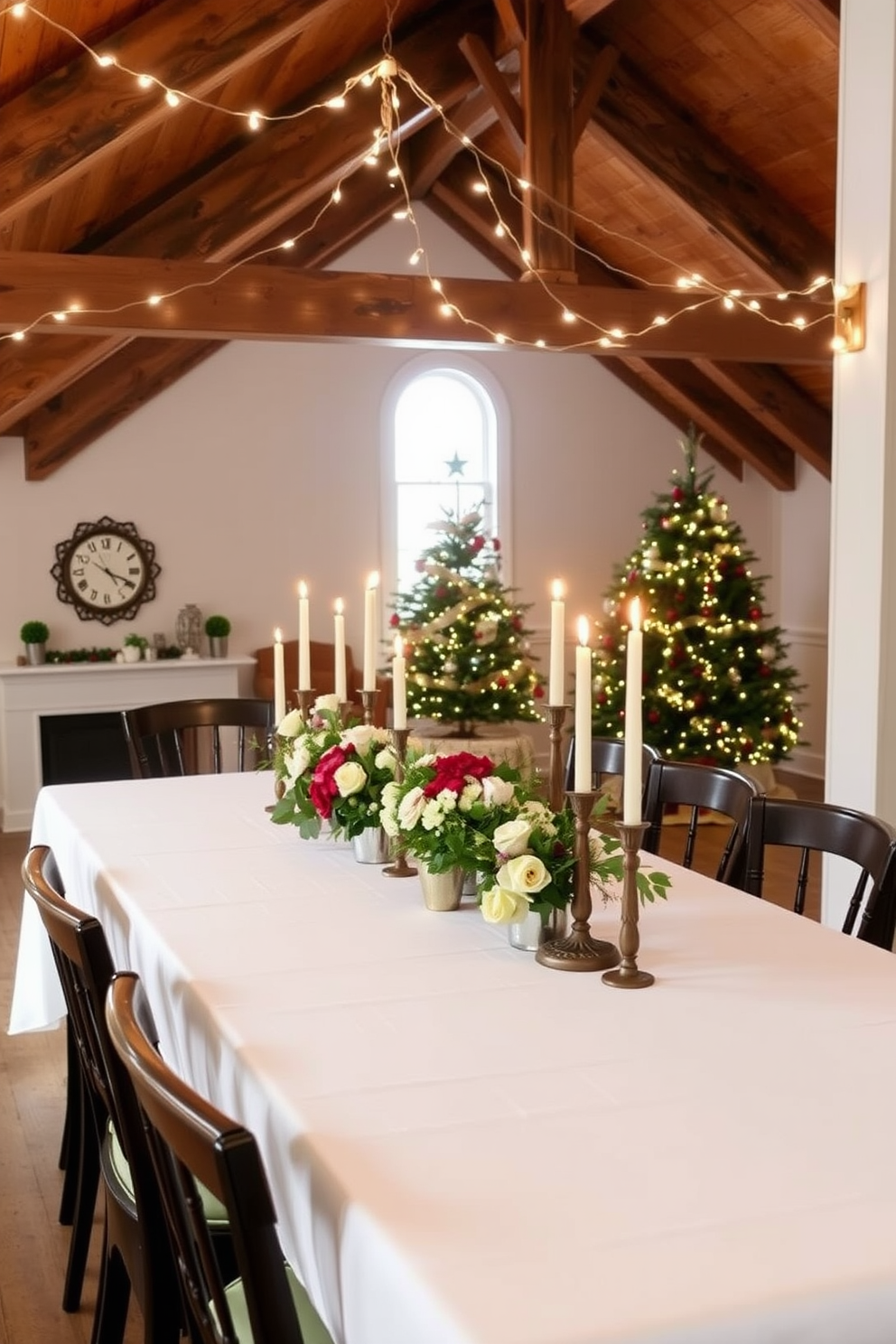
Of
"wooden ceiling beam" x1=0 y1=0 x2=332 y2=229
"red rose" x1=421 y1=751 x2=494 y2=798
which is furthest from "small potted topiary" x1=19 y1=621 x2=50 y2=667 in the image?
"red rose" x1=421 y1=751 x2=494 y2=798

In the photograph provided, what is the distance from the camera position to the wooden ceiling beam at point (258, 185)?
226 inches

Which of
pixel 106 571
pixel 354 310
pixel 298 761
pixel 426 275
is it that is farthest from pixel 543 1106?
pixel 106 571

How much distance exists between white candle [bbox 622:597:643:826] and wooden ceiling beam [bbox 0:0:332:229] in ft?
10.4

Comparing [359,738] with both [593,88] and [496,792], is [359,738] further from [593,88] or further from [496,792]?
[593,88]

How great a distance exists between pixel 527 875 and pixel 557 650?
386 mm

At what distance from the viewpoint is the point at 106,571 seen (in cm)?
771

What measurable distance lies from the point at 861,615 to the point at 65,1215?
8.80ft

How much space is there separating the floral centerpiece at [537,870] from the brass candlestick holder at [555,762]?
0.23 metres

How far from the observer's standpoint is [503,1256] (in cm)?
123

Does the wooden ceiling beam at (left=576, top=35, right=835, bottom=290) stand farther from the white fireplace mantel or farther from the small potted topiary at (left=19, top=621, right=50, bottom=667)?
the small potted topiary at (left=19, top=621, right=50, bottom=667)

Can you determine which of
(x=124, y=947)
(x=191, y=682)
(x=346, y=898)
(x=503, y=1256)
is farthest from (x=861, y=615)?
(x=191, y=682)

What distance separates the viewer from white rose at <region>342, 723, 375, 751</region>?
2707 millimetres

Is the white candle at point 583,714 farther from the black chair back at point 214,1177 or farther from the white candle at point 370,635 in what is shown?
the white candle at point 370,635

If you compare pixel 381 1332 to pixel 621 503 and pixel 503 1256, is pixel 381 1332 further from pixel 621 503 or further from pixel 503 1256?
pixel 621 503
